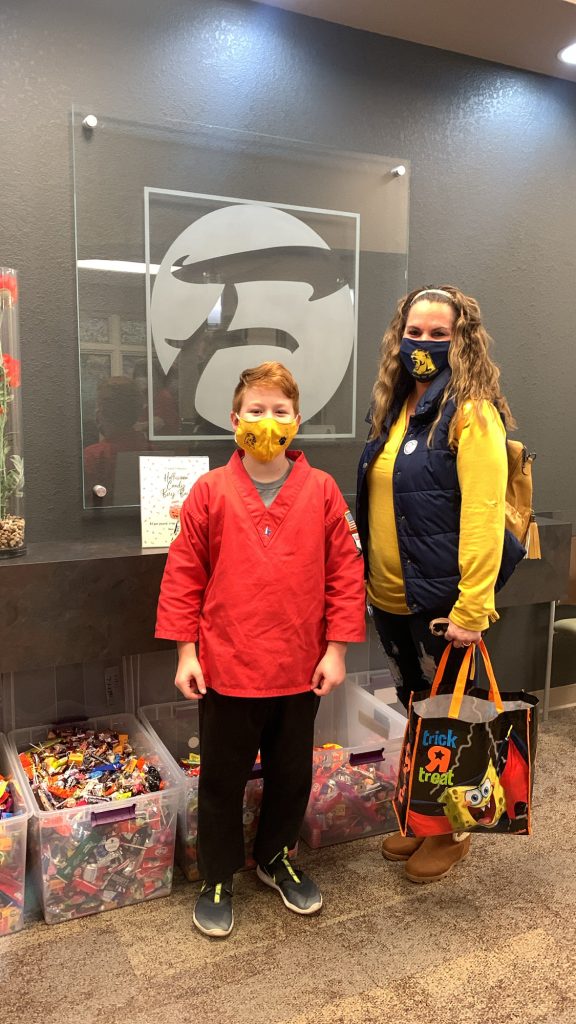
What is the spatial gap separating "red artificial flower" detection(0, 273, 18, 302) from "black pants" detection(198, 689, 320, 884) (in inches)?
45.4

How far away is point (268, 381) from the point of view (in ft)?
5.92

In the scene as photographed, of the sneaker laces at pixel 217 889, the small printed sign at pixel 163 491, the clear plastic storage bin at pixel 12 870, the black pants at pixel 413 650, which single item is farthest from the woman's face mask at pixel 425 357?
the clear plastic storage bin at pixel 12 870

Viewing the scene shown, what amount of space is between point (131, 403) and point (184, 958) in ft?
4.94

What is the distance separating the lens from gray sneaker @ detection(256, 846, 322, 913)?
6.49 ft

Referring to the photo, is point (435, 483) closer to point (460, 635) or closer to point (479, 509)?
point (479, 509)

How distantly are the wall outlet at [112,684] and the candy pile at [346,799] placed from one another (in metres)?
0.71

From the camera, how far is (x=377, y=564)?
79.6 inches

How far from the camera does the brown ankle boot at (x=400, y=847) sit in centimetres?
222

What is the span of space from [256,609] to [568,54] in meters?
2.36

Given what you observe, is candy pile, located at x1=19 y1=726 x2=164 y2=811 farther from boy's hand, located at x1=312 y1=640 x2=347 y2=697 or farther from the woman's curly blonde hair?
the woman's curly blonde hair

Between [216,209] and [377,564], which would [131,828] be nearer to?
[377,564]

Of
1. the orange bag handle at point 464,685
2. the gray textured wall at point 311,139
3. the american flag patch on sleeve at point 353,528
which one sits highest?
the gray textured wall at point 311,139

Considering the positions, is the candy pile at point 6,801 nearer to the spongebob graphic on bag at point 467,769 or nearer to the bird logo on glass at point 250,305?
the spongebob graphic on bag at point 467,769

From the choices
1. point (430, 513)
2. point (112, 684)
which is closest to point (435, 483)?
point (430, 513)
